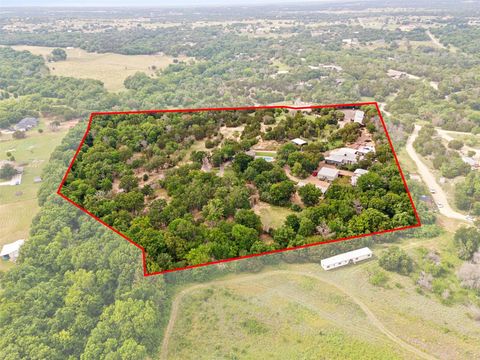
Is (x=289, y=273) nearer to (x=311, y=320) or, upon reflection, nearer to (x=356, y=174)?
(x=311, y=320)

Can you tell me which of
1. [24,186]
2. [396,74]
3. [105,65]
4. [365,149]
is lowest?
[105,65]

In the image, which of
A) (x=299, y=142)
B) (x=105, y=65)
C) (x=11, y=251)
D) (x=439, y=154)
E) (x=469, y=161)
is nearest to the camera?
(x=299, y=142)

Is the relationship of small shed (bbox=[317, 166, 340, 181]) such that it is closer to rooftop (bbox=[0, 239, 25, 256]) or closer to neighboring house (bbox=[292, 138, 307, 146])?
neighboring house (bbox=[292, 138, 307, 146])

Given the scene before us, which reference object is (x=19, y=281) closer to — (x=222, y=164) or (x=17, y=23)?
(x=222, y=164)

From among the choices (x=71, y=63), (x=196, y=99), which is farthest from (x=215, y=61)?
(x=71, y=63)

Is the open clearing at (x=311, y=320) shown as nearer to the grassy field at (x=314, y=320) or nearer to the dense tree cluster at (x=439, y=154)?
the grassy field at (x=314, y=320)

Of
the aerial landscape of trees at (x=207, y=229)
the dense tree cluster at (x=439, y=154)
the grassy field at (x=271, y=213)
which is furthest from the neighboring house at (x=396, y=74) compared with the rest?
the grassy field at (x=271, y=213)

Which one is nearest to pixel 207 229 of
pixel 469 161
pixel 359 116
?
pixel 359 116
